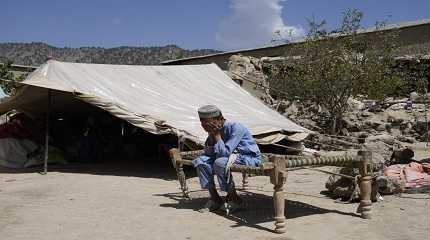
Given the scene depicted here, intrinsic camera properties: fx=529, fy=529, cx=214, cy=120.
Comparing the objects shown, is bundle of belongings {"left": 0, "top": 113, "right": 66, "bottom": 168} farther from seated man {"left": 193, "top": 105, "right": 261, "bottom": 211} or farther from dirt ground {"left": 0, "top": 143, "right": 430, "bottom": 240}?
seated man {"left": 193, "top": 105, "right": 261, "bottom": 211}

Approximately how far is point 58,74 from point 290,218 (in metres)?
5.24

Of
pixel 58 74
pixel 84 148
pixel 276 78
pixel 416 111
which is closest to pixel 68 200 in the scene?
pixel 58 74

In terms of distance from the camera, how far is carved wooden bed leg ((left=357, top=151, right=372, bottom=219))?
4.56 metres

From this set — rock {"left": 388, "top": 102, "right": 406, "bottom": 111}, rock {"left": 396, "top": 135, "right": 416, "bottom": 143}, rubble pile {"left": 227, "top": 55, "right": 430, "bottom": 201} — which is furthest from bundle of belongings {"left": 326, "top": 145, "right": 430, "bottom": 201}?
rock {"left": 388, "top": 102, "right": 406, "bottom": 111}

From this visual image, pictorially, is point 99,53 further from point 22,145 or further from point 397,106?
point 22,145

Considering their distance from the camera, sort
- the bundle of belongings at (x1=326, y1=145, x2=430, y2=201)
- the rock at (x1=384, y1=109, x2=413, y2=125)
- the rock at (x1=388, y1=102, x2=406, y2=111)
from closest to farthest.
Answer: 1. the bundle of belongings at (x1=326, y1=145, x2=430, y2=201)
2. the rock at (x1=384, y1=109, x2=413, y2=125)
3. the rock at (x1=388, y1=102, x2=406, y2=111)

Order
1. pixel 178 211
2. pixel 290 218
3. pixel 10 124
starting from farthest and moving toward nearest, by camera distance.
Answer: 1. pixel 10 124
2. pixel 178 211
3. pixel 290 218

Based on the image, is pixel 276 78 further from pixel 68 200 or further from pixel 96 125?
pixel 68 200

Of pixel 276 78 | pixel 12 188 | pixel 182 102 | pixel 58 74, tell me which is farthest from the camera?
pixel 276 78

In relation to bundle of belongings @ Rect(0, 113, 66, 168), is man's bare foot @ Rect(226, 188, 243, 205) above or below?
below

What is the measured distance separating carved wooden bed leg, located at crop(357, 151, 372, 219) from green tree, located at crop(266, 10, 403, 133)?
25.2 feet

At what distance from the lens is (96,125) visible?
10719 millimetres

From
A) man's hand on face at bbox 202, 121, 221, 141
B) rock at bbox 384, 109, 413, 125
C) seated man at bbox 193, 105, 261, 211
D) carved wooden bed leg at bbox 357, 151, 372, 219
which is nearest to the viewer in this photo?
carved wooden bed leg at bbox 357, 151, 372, 219

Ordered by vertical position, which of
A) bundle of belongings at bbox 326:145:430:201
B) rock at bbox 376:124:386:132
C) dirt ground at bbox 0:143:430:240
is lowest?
dirt ground at bbox 0:143:430:240
